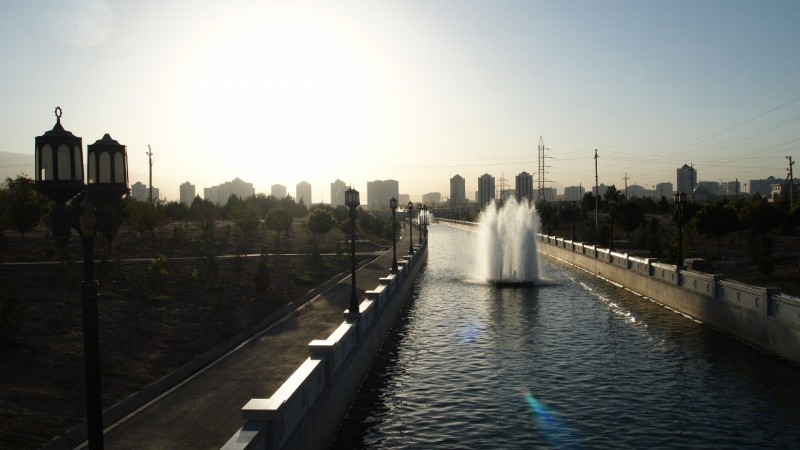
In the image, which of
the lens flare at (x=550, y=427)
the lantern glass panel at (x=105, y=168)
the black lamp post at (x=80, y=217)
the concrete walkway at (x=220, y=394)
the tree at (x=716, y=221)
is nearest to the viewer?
the black lamp post at (x=80, y=217)

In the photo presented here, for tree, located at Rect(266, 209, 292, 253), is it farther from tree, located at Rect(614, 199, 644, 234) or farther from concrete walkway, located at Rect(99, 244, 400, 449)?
concrete walkway, located at Rect(99, 244, 400, 449)

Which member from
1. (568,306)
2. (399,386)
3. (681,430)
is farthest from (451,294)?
(681,430)

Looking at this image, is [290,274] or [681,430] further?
[290,274]

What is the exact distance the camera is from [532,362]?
770 inches

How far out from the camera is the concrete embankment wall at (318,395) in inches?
352

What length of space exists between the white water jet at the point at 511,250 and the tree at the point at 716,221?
491 inches

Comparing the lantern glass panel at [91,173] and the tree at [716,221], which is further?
the tree at [716,221]

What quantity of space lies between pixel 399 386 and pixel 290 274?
923 inches

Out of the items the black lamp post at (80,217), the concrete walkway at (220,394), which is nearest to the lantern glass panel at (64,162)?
the black lamp post at (80,217)

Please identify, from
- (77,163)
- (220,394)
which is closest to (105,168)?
(77,163)

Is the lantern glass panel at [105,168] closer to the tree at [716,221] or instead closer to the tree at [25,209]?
the tree at [25,209]

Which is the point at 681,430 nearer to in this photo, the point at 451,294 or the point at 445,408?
the point at 445,408

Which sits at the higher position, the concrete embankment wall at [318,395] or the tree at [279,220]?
the tree at [279,220]

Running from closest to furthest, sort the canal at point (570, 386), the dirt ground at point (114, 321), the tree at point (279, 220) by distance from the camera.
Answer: the canal at point (570, 386), the dirt ground at point (114, 321), the tree at point (279, 220)
